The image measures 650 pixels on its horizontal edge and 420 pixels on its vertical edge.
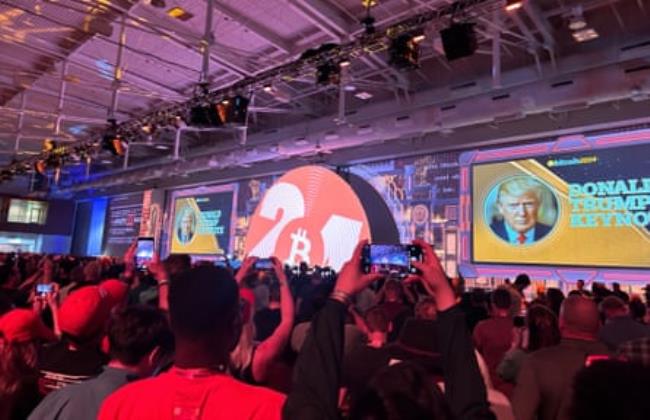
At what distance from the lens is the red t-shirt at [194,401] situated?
1.08 m

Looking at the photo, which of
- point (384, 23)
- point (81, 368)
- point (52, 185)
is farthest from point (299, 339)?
point (52, 185)

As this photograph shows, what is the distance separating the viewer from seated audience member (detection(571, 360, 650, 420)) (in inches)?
30.3

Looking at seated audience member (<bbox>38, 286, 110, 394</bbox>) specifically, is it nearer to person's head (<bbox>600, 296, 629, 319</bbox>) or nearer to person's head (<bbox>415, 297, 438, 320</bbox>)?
person's head (<bbox>415, 297, 438, 320</bbox>)

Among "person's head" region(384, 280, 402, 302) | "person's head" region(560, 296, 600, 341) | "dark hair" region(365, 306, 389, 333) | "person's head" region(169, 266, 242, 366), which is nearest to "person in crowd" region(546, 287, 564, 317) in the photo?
"person's head" region(384, 280, 402, 302)

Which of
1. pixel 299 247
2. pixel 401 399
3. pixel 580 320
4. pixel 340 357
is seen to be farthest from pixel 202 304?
pixel 299 247

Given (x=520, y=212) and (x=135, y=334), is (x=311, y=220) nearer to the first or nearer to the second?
(x=520, y=212)

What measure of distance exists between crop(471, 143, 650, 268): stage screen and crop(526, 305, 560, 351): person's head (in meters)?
6.04

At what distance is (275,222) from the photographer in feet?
40.3

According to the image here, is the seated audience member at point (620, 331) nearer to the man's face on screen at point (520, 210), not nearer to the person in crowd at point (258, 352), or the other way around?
the person in crowd at point (258, 352)

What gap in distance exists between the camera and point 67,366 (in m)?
1.88

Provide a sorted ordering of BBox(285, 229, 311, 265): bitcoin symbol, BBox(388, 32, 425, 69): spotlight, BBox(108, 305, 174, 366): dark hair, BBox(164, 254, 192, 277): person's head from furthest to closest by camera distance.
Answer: BBox(285, 229, 311, 265): bitcoin symbol
BBox(388, 32, 425, 69): spotlight
BBox(164, 254, 192, 277): person's head
BBox(108, 305, 174, 366): dark hair

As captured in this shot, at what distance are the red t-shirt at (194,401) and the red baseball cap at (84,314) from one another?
92 centimetres

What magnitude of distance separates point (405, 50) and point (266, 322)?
3.94 metres

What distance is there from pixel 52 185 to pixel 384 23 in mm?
21845
